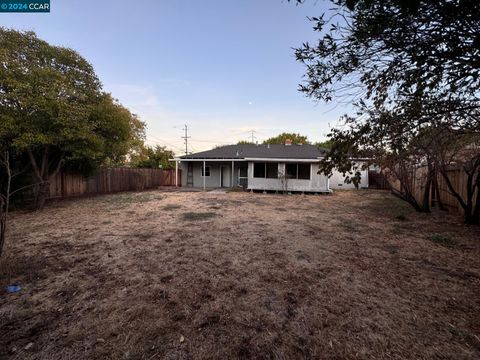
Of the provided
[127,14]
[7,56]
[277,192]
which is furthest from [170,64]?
[277,192]

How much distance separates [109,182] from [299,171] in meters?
13.0

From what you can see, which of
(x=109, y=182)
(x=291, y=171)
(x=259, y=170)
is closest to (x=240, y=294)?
(x=291, y=171)

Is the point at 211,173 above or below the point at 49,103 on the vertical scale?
below

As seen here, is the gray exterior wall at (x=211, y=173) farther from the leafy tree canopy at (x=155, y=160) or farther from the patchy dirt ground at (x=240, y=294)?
the patchy dirt ground at (x=240, y=294)

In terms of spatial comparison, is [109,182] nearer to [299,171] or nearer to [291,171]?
[291,171]

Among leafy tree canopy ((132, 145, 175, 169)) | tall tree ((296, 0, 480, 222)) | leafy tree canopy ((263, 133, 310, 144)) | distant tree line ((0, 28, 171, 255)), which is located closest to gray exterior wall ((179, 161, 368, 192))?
leafy tree canopy ((132, 145, 175, 169))

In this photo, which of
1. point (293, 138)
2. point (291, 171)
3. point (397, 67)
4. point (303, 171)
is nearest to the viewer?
point (397, 67)

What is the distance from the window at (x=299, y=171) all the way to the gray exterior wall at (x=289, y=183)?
0.30 meters

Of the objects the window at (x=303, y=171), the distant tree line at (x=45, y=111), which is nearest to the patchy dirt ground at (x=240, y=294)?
the distant tree line at (x=45, y=111)

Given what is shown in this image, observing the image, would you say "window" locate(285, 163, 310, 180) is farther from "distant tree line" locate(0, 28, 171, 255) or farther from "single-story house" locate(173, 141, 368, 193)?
"distant tree line" locate(0, 28, 171, 255)

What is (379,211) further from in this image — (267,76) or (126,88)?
(126,88)

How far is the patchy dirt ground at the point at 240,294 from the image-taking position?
202 cm

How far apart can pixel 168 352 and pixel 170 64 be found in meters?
12.7

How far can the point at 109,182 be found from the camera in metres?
14.8
